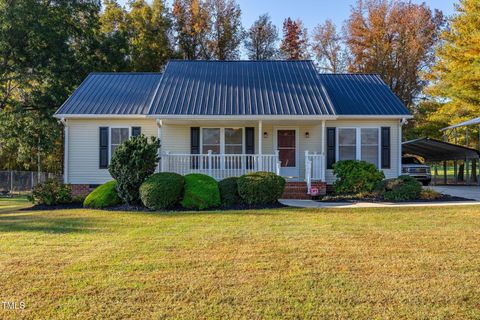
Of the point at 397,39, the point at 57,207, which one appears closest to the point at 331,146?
the point at 57,207

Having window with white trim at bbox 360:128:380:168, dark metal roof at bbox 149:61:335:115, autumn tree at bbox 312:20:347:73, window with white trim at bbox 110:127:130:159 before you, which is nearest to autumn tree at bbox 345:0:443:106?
autumn tree at bbox 312:20:347:73

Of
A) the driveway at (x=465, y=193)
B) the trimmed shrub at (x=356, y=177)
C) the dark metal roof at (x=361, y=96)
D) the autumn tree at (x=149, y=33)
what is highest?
the autumn tree at (x=149, y=33)

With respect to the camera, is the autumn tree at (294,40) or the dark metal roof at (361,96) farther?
the autumn tree at (294,40)

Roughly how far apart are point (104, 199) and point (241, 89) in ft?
22.0

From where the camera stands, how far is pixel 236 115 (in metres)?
12.3

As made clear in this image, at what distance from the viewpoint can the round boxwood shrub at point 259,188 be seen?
32.8 ft

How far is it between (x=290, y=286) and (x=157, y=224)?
13.8 feet

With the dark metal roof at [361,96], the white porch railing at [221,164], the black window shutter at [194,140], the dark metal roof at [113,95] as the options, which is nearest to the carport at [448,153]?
the dark metal roof at [361,96]

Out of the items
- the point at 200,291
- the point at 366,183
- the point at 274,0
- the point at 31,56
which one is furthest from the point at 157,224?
the point at 274,0

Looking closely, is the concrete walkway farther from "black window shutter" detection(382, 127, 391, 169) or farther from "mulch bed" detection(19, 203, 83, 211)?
"mulch bed" detection(19, 203, 83, 211)

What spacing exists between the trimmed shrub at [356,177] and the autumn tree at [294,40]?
67.1ft

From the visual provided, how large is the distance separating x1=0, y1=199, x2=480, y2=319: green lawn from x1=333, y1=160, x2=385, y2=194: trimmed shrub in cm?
434

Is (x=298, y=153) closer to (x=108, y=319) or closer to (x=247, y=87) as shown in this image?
(x=247, y=87)

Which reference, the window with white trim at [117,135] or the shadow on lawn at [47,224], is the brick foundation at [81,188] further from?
the shadow on lawn at [47,224]
